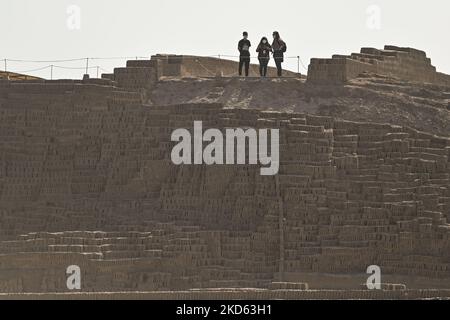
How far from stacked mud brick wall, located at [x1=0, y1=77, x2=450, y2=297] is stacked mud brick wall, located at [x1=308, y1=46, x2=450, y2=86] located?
2.81m

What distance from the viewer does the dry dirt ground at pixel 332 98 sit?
210 feet

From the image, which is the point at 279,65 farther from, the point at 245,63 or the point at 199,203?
the point at 199,203

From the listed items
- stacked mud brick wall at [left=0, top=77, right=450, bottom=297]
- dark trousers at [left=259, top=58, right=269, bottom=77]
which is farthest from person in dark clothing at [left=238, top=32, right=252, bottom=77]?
stacked mud brick wall at [left=0, top=77, right=450, bottom=297]

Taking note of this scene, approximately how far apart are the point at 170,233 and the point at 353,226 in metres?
4.07

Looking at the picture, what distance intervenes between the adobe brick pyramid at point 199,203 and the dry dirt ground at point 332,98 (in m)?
0.82

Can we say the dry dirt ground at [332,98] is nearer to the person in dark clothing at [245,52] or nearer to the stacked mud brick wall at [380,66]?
the stacked mud brick wall at [380,66]

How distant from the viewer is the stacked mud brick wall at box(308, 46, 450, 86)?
212ft

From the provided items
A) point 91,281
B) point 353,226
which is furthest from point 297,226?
point 91,281

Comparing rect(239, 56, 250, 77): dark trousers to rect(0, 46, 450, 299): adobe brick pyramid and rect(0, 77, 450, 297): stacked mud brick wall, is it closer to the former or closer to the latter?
rect(0, 46, 450, 299): adobe brick pyramid

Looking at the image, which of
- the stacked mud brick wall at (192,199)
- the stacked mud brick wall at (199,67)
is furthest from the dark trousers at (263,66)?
the stacked mud brick wall at (192,199)

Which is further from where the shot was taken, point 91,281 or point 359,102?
point 359,102

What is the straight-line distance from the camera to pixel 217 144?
201 feet
